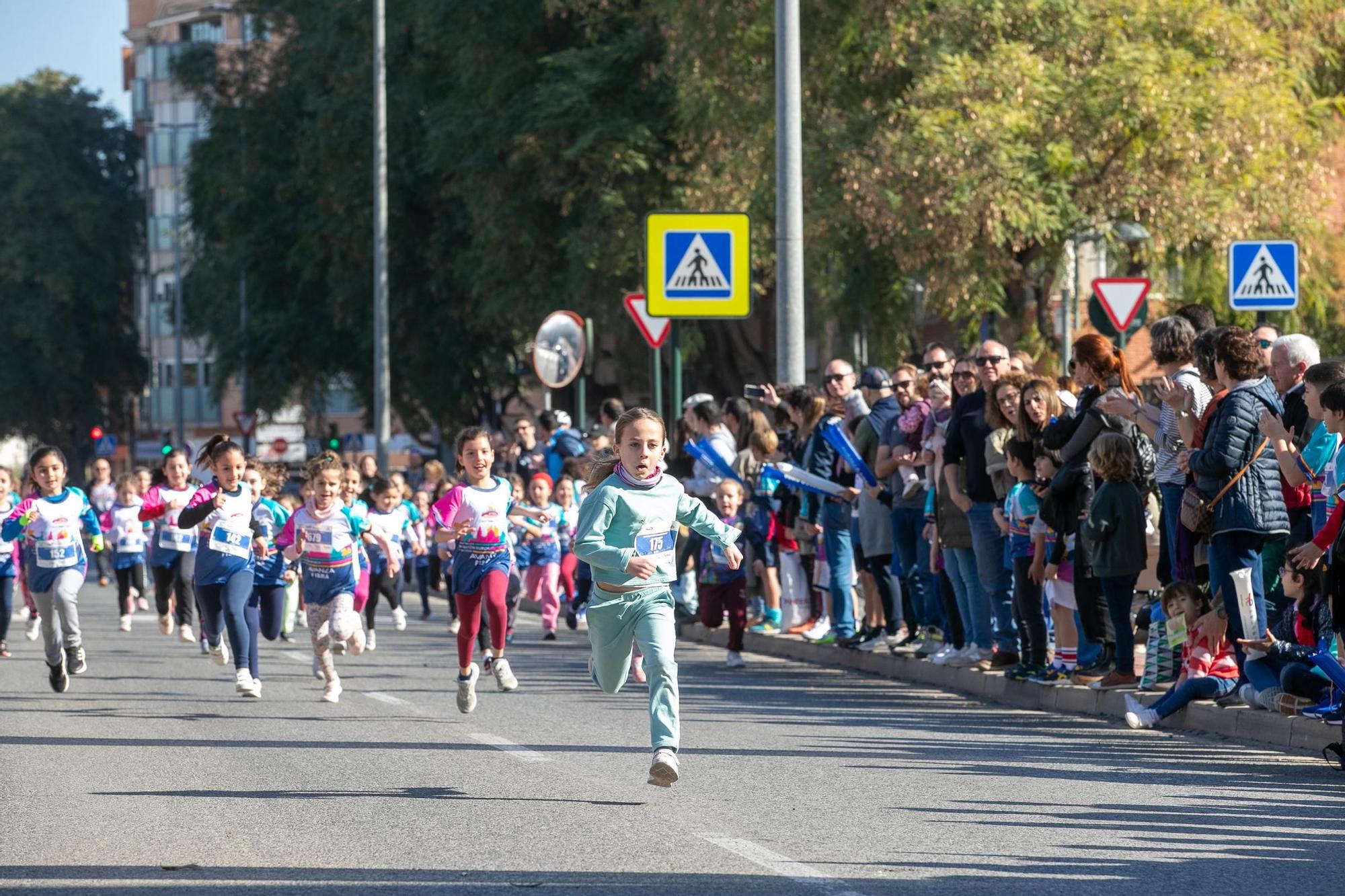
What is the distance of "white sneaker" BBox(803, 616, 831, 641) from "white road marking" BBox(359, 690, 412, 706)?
12.6 ft

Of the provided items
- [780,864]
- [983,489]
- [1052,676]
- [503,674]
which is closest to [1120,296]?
[983,489]

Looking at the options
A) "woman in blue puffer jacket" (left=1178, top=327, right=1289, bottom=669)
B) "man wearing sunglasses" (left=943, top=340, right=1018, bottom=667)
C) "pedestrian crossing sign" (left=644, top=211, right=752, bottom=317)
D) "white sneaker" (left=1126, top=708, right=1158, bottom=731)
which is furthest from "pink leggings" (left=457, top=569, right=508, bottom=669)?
"pedestrian crossing sign" (left=644, top=211, right=752, bottom=317)

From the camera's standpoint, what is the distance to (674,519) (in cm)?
1014

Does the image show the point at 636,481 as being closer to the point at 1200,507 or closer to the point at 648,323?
the point at 1200,507

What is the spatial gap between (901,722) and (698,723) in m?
1.12

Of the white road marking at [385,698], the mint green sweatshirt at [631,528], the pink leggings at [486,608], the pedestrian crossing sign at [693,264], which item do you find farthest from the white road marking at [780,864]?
→ the pedestrian crossing sign at [693,264]

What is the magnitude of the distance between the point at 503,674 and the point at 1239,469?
15.1 ft

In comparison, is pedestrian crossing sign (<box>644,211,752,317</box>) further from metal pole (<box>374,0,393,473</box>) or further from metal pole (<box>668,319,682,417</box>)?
metal pole (<box>374,0,393,473</box>)

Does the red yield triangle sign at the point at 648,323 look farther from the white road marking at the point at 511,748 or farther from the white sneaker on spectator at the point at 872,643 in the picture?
the white road marking at the point at 511,748

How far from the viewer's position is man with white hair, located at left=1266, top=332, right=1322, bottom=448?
1229 cm

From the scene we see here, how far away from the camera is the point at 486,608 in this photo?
1356cm

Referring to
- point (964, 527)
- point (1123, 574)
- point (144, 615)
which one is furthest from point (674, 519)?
point (144, 615)

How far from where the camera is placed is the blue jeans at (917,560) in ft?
52.7

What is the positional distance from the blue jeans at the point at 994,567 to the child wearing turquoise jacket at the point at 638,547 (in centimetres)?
479
